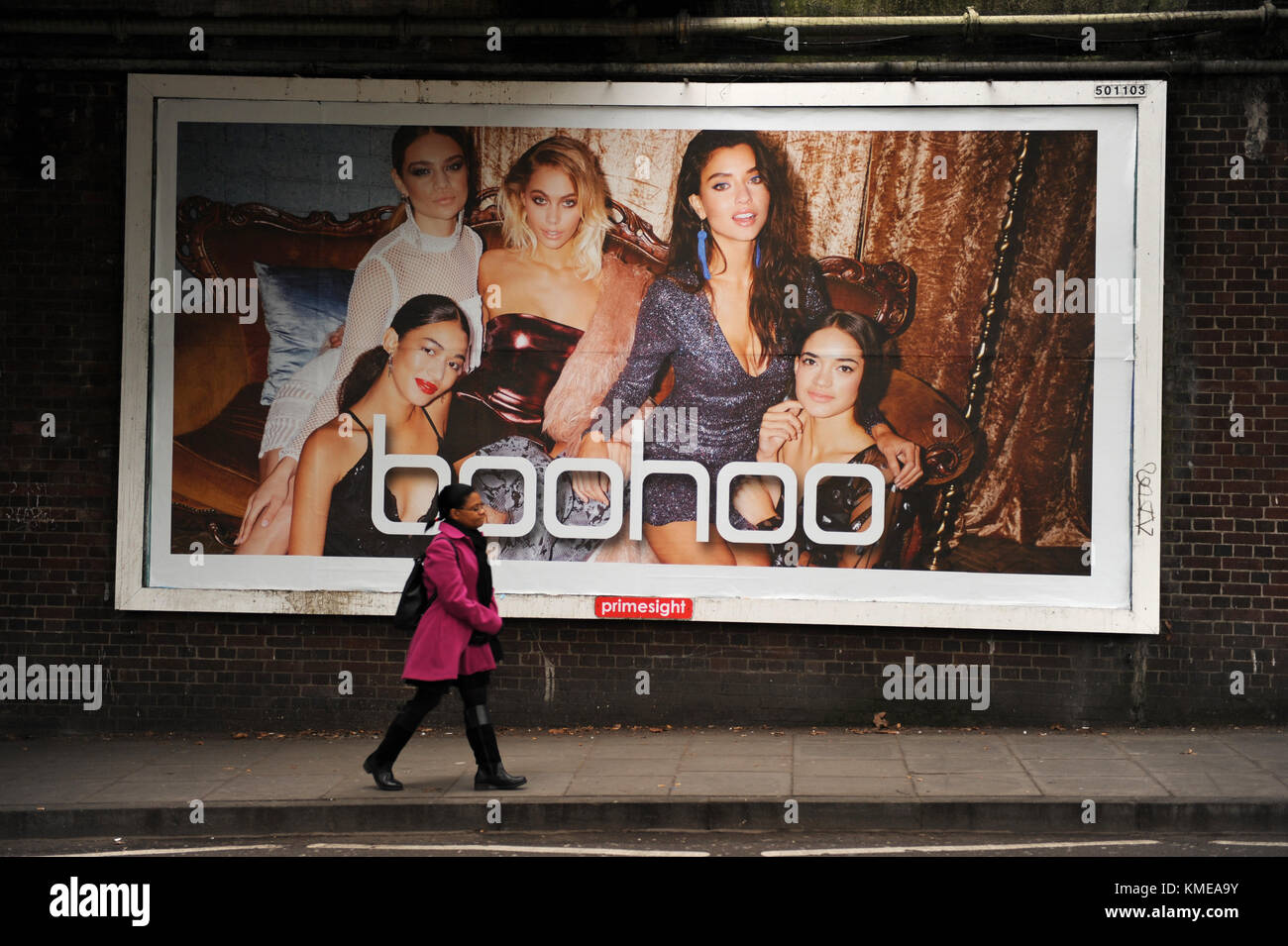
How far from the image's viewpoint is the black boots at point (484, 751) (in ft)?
27.0

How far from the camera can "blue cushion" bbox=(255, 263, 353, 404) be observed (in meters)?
10.5

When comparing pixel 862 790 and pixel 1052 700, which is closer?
pixel 862 790

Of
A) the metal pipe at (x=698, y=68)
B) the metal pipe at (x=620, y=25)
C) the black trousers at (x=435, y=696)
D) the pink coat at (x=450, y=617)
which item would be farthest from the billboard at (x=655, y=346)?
the pink coat at (x=450, y=617)

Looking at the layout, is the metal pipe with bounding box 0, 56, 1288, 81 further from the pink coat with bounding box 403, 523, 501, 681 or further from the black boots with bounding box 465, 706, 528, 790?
the black boots with bounding box 465, 706, 528, 790

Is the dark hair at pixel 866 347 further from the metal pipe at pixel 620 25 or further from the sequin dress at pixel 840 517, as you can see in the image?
the metal pipe at pixel 620 25

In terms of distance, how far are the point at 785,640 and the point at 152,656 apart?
5.08 metres

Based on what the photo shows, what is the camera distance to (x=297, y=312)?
1052 cm

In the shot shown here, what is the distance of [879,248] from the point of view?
1023 centimetres

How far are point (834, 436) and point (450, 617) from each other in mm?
3639

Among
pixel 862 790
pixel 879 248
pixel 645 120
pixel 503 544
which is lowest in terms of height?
pixel 862 790

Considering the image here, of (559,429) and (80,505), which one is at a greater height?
(559,429)

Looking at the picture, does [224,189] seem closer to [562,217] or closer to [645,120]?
[562,217]

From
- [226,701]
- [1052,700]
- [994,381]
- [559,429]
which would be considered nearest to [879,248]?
[994,381]

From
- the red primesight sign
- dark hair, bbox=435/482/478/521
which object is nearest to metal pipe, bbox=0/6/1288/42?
dark hair, bbox=435/482/478/521
